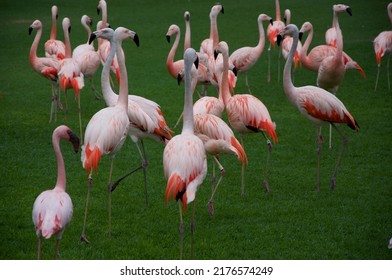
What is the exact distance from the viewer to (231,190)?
658cm

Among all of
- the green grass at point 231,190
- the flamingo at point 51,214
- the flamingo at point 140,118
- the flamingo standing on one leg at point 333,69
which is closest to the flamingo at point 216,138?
the flamingo at point 140,118

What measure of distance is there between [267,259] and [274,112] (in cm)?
477

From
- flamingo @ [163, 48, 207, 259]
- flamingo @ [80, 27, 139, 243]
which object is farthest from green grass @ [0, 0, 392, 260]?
flamingo @ [163, 48, 207, 259]

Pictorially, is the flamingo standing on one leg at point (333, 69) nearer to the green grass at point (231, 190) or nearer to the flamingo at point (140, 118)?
the green grass at point (231, 190)

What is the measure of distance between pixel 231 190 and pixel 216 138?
101 cm

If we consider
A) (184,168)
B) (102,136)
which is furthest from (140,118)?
(184,168)

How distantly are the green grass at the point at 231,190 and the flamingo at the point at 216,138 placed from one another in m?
0.54

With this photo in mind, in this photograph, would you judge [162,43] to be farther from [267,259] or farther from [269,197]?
[267,259]

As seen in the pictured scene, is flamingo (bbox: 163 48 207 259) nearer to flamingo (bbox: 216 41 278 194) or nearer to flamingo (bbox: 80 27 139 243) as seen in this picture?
flamingo (bbox: 80 27 139 243)

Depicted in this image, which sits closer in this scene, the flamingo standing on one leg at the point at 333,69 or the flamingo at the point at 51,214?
the flamingo at the point at 51,214

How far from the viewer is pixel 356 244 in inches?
204

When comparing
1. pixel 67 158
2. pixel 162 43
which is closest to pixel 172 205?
pixel 67 158

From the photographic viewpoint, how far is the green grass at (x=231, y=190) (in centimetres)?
520

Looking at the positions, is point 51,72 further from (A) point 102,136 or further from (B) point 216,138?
Answer: (A) point 102,136
